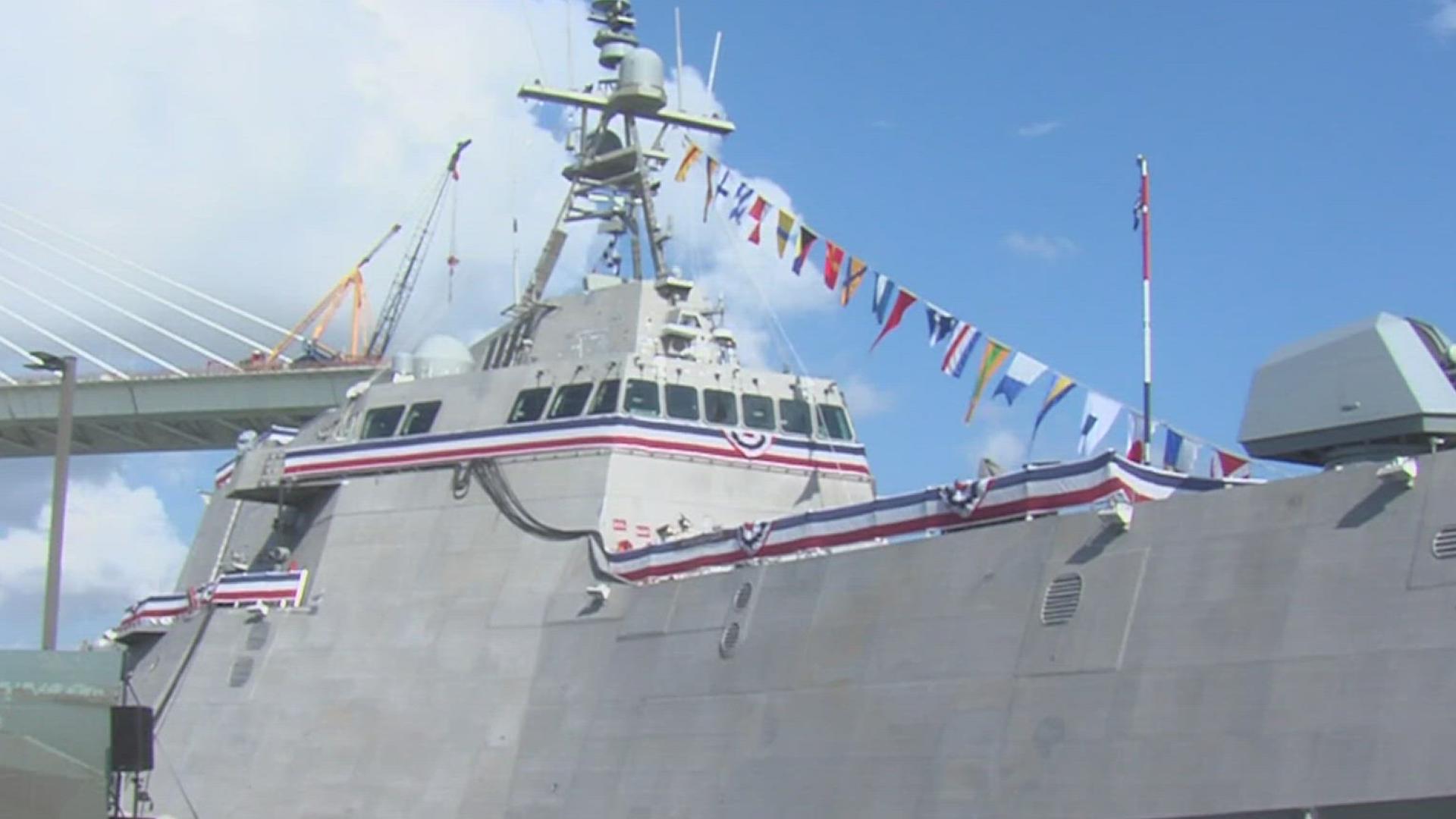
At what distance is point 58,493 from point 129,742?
648 centimetres

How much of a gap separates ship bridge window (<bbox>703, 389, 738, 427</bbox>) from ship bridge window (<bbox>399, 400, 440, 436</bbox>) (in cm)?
390

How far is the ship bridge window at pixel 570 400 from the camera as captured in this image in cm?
2369

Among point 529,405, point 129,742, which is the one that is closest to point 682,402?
point 529,405

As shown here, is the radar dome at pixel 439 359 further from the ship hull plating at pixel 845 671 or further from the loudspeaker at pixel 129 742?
the loudspeaker at pixel 129 742

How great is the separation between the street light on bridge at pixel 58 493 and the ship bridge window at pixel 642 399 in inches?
310

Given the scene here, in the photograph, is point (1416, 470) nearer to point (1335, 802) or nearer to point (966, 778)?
point (1335, 802)

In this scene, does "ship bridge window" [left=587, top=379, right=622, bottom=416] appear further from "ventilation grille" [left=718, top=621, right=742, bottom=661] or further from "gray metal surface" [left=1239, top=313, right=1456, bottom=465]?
"gray metal surface" [left=1239, top=313, right=1456, bottom=465]

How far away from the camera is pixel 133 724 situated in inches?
763

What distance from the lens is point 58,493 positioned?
81.0 feet

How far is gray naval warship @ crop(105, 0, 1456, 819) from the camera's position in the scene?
47.5ft

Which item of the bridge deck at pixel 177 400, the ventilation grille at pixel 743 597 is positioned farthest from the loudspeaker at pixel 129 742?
the bridge deck at pixel 177 400

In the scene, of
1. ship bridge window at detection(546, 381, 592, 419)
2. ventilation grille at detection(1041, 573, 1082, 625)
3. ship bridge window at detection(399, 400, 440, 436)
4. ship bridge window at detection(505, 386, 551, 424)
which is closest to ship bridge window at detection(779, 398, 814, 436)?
ship bridge window at detection(546, 381, 592, 419)

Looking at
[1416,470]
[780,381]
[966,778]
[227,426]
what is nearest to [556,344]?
[780,381]

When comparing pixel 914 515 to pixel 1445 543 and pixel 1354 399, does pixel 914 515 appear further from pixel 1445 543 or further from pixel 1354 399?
pixel 1445 543
